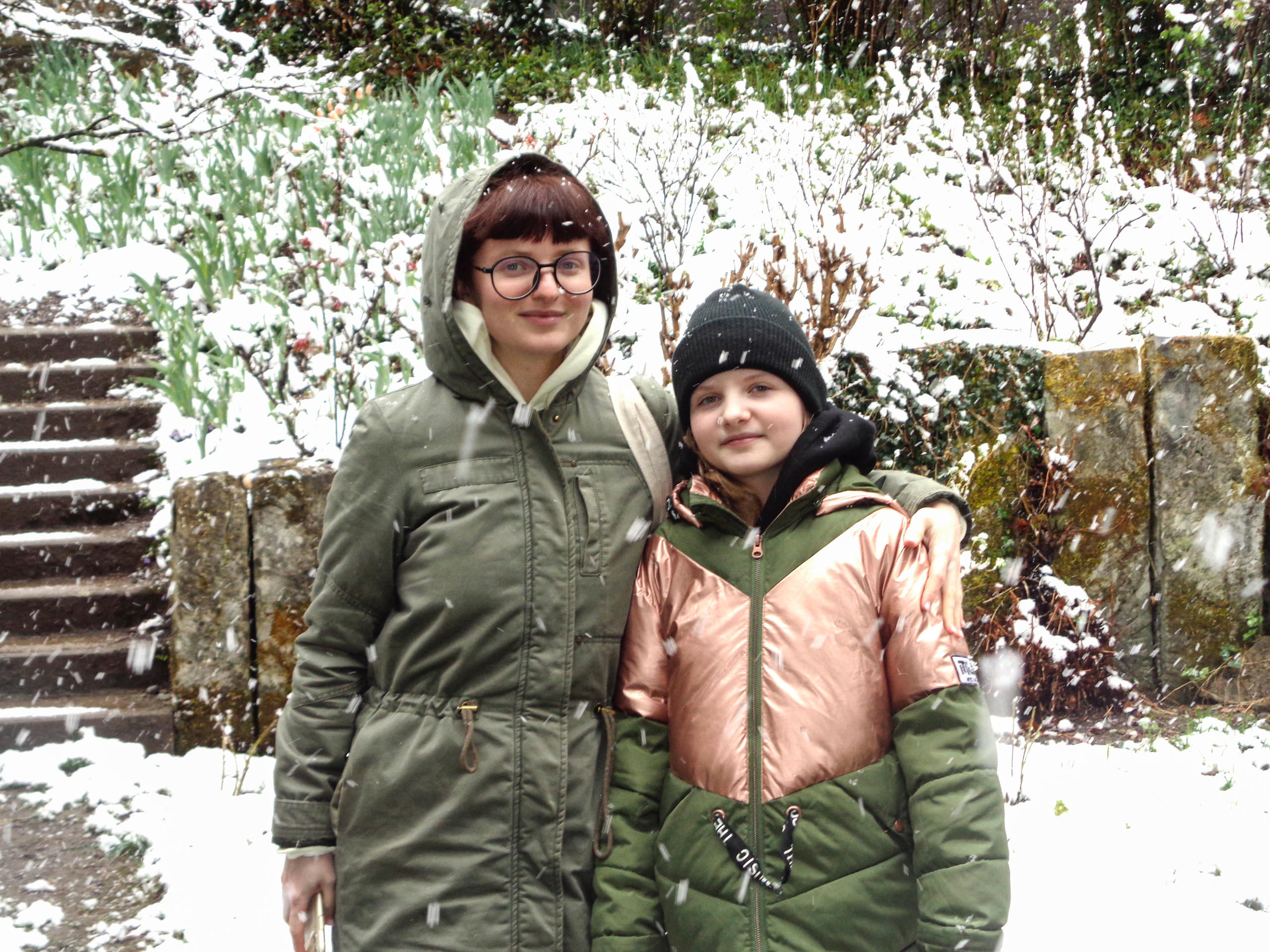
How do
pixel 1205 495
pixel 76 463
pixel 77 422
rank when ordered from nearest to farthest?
pixel 1205 495, pixel 76 463, pixel 77 422

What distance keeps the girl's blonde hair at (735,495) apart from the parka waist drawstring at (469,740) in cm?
55

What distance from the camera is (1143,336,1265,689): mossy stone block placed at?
3.67 m

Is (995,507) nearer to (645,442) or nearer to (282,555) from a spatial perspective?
(645,442)

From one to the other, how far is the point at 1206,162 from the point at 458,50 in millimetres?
5845

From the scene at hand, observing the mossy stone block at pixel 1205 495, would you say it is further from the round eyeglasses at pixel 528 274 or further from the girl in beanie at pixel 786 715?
the round eyeglasses at pixel 528 274

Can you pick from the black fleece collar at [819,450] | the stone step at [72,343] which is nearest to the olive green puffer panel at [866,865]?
the black fleece collar at [819,450]

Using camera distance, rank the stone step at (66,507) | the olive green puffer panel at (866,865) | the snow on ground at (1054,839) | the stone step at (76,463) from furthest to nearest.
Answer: the stone step at (76,463) → the stone step at (66,507) → the snow on ground at (1054,839) → the olive green puffer panel at (866,865)

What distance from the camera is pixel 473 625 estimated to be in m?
1.62

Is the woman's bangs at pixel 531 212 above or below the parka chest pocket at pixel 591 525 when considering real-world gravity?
above

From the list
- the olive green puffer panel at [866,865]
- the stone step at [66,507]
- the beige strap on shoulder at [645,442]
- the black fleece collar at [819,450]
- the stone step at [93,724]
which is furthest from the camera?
the stone step at [66,507]

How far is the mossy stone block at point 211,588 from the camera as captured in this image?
120 inches

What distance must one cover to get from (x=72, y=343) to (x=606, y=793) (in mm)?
4108

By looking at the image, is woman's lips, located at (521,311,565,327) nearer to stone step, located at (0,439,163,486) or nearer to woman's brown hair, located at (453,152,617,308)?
woman's brown hair, located at (453,152,617,308)

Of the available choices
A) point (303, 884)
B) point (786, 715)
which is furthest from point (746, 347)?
point (303, 884)
